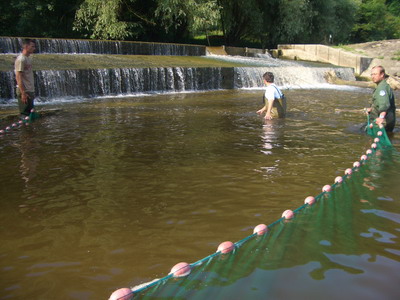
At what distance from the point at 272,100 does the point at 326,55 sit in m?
22.7

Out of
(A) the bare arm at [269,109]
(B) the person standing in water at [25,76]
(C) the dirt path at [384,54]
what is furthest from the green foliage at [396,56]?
(B) the person standing in water at [25,76]

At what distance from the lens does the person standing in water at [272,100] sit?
9.39 m

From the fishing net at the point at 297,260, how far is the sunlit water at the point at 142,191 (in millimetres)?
133

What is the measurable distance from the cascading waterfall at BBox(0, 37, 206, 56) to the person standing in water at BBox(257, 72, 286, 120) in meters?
13.0

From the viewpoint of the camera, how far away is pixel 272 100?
951 centimetres

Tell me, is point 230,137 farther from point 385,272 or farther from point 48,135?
point 385,272

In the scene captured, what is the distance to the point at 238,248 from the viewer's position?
10.4 ft

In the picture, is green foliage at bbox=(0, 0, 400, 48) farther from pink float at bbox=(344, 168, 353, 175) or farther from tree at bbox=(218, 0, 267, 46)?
pink float at bbox=(344, 168, 353, 175)

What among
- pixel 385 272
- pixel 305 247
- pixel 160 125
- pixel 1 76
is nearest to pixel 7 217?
pixel 305 247

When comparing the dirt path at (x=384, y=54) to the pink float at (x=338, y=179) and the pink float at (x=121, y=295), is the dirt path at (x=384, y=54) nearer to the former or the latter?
the pink float at (x=338, y=179)

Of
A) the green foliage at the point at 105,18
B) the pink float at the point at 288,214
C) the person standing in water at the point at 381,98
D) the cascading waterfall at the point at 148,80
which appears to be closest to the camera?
the pink float at the point at 288,214

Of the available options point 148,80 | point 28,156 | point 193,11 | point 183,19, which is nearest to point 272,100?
point 28,156

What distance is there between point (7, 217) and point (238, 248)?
2272 mm

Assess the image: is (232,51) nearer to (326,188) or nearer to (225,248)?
(326,188)
